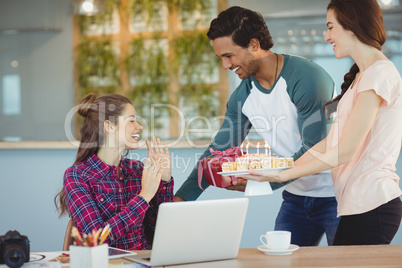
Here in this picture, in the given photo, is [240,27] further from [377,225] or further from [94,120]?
[377,225]

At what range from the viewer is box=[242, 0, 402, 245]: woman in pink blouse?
5.51 ft

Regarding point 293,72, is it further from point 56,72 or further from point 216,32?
point 56,72

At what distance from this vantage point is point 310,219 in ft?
7.15

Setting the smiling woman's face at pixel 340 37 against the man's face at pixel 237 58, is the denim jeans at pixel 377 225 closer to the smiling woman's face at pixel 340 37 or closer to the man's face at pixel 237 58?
the smiling woman's face at pixel 340 37

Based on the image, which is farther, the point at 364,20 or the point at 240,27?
the point at 240,27

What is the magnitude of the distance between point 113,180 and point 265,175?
23.1 inches

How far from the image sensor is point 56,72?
3629mm

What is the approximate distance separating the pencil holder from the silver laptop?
0.16m

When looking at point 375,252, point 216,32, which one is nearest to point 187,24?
point 216,32

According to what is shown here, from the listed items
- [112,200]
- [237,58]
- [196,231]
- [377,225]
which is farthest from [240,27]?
[196,231]

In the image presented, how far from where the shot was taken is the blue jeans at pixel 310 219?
7.07ft

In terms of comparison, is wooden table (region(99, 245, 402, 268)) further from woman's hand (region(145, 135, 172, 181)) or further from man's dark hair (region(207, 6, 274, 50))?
man's dark hair (region(207, 6, 274, 50))

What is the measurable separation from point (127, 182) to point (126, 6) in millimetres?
1944

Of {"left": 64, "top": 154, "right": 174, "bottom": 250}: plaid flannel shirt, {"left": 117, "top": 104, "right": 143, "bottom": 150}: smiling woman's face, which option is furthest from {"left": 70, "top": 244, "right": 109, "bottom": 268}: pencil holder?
{"left": 117, "top": 104, "right": 143, "bottom": 150}: smiling woman's face
